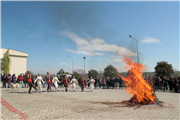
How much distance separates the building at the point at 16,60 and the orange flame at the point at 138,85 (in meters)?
67.1

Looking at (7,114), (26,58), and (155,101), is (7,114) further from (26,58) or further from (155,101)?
(26,58)

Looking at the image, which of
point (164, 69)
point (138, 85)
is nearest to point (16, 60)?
point (164, 69)

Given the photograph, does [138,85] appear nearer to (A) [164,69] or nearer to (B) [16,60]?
(A) [164,69]

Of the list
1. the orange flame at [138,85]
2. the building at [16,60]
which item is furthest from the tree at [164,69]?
the building at [16,60]

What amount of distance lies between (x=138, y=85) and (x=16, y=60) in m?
69.3

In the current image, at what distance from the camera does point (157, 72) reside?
55250 millimetres

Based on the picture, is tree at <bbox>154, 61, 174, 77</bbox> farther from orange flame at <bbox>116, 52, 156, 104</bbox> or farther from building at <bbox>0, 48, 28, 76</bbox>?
building at <bbox>0, 48, 28, 76</bbox>

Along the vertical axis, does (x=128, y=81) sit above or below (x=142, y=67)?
below

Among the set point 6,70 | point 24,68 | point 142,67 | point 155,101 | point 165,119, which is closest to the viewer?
point 165,119

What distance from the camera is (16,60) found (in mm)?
66750

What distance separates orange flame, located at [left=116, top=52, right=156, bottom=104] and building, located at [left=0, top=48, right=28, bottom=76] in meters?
67.1

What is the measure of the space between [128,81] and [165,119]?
407 centimetres

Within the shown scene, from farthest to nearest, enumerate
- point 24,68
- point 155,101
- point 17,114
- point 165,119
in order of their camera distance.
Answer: point 24,68
point 155,101
point 17,114
point 165,119

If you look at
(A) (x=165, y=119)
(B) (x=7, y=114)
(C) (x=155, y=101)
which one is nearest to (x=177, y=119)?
(A) (x=165, y=119)
